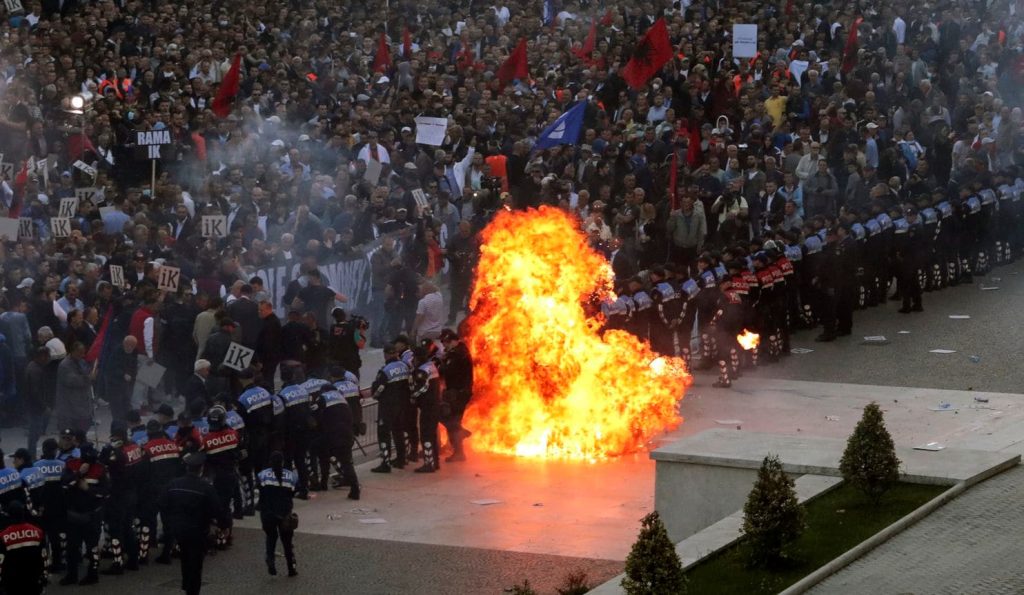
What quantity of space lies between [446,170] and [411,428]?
9247 millimetres

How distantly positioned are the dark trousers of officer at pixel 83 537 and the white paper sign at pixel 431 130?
43.9 ft

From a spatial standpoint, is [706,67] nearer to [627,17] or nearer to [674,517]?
[627,17]

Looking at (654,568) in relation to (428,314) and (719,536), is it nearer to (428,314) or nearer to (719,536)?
(719,536)

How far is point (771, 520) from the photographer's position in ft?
45.2

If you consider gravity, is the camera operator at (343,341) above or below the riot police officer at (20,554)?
above

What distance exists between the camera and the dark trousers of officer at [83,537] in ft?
54.2

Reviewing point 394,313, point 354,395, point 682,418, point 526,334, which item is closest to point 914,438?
point 682,418

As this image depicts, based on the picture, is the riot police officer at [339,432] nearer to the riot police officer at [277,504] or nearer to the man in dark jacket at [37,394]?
the riot police officer at [277,504]

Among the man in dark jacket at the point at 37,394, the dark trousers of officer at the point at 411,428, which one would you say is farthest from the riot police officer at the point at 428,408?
the man in dark jacket at the point at 37,394

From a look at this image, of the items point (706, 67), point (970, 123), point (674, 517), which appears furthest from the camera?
point (706, 67)

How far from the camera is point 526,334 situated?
21.0 meters

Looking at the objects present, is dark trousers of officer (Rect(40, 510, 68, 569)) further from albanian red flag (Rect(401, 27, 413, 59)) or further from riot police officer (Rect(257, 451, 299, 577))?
albanian red flag (Rect(401, 27, 413, 59))

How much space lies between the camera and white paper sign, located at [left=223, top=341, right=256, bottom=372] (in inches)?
789

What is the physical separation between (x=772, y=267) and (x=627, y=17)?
38.3 ft
